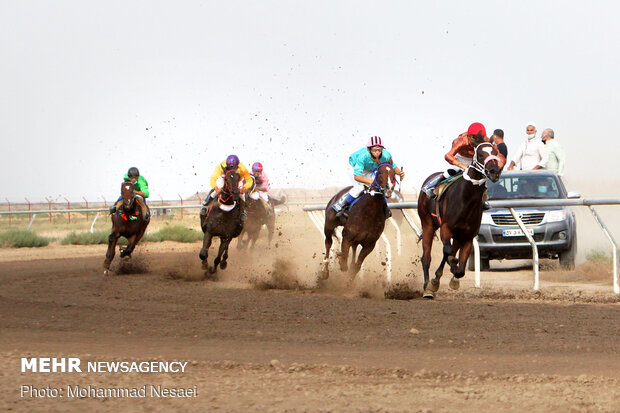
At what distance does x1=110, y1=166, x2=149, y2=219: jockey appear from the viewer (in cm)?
1705

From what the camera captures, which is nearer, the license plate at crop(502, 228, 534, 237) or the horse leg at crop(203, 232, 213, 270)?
the license plate at crop(502, 228, 534, 237)

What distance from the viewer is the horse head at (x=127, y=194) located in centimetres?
1656

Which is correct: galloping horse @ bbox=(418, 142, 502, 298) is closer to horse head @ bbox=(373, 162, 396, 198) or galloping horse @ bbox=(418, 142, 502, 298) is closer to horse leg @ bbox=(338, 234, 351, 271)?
horse head @ bbox=(373, 162, 396, 198)

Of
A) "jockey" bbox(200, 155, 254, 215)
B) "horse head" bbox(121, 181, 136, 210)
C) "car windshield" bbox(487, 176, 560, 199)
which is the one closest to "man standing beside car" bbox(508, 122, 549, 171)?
"car windshield" bbox(487, 176, 560, 199)

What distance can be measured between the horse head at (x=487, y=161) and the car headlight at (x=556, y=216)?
4080mm

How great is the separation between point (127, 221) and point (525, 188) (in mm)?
7199

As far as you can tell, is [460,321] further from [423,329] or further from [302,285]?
[302,285]

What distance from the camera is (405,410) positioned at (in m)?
5.55

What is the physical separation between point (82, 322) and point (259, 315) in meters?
1.87

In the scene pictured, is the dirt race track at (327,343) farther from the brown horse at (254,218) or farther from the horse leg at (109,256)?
the brown horse at (254,218)

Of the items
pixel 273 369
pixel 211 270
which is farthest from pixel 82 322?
pixel 211 270

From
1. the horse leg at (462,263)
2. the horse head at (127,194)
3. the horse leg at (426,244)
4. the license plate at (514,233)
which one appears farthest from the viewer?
the horse head at (127,194)

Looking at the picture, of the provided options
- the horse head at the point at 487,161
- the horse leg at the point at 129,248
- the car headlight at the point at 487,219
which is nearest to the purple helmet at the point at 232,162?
the horse leg at the point at 129,248

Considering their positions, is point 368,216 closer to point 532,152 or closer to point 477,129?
point 477,129
